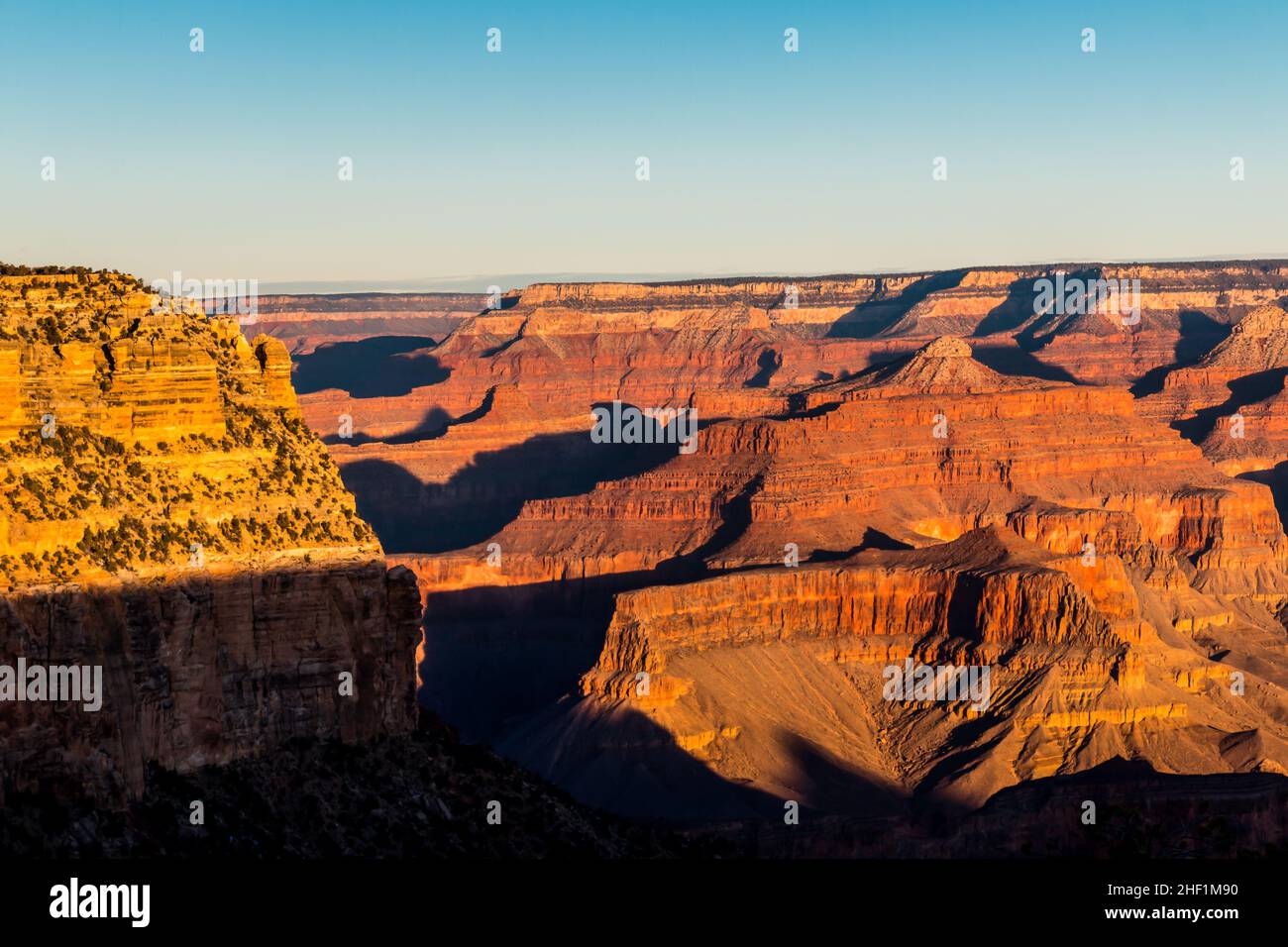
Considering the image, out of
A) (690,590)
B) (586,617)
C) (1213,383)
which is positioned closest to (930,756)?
(690,590)

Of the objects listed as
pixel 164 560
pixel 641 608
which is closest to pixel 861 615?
pixel 641 608

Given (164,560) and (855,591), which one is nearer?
(164,560)

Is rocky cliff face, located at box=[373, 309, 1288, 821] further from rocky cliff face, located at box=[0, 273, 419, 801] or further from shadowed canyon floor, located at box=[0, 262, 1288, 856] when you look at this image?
rocky cliff face, located at box=[0, 273, 419, 801]

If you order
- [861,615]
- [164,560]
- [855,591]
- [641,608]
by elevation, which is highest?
[164,560]

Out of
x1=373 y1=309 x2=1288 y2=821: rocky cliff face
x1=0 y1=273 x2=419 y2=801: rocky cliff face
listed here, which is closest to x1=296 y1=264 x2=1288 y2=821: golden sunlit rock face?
x1=373 y1=309 x2=1288 y2=821: rocky cliff face

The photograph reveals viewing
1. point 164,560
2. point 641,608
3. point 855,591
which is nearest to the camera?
point 164,560

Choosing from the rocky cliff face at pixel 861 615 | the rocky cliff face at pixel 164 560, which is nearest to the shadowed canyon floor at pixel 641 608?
the rocky cliff face at pixel 164 560

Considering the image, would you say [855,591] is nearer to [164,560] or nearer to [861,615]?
[861,615]
